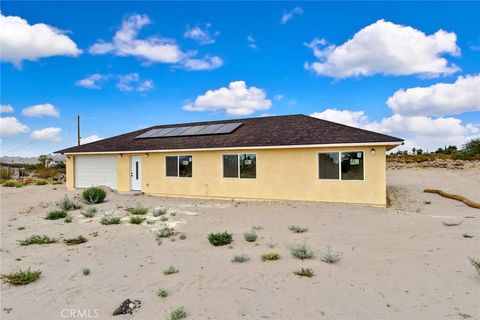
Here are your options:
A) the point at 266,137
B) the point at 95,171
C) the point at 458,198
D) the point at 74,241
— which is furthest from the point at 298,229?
the point at 95,171

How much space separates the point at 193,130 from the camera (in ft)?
62.3

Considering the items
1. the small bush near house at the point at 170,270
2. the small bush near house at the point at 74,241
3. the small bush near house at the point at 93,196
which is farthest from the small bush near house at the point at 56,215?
the small bush near house at the point at 170,270

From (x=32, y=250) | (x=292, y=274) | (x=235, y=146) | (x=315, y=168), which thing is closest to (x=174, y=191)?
(x=235, y=146)

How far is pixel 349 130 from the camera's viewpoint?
13.7 meters

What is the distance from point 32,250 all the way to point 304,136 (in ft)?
35.5

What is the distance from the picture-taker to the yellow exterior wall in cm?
1246

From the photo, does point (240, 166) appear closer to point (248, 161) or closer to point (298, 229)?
point (248, 161)

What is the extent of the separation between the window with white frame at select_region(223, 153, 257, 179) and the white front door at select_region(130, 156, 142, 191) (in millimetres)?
5665

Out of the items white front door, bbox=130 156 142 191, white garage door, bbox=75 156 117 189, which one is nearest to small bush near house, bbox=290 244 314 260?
white front door, bbox=130 156 142 191

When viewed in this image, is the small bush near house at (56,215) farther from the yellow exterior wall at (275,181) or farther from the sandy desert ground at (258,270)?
the yellow exterior wall at (275,181)

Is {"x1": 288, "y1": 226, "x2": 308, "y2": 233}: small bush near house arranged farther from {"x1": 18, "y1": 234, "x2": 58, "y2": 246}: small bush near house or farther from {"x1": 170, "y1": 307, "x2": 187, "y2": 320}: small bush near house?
{"x1": 18, "y1": 234, "x2": 58, "y2": 246}: small bush near house

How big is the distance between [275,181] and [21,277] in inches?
406

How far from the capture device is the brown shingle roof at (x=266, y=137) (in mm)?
13062

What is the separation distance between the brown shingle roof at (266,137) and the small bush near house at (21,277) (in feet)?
32.6
